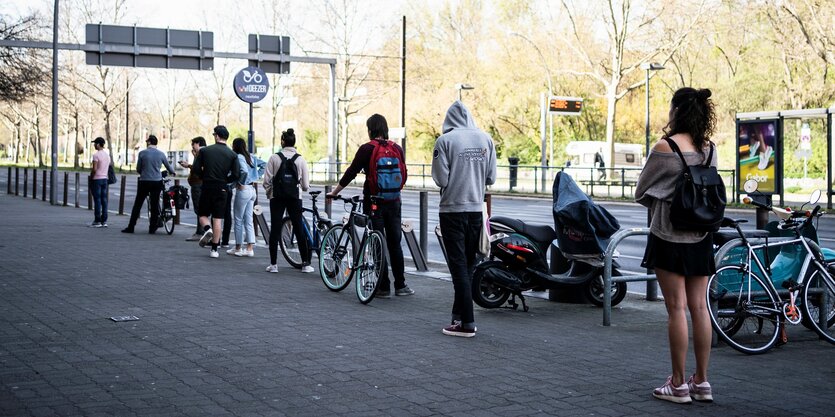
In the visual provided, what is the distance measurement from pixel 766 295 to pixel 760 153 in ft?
71.6

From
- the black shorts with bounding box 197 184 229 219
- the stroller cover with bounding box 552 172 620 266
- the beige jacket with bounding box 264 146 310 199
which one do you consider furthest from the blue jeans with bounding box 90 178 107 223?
the stroller cover with bounding box 552 172 620 266

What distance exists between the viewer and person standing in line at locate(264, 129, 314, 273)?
479 inches

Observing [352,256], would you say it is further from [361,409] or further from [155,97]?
[155,97]

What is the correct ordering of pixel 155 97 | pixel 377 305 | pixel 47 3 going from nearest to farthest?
1. pixel 377 305
2. pixel 47 3
3. pixel 155 97

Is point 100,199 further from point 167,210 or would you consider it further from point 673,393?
point 673,393

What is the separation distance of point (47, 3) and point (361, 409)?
6051cm

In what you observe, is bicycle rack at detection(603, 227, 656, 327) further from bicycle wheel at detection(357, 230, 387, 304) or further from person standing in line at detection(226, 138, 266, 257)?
person standing in line at detection(226, 138, 266, 257)

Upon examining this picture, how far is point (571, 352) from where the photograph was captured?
285 inches

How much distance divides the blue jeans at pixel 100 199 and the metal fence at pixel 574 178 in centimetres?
1243

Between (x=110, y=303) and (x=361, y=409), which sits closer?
(x=361, y=409)

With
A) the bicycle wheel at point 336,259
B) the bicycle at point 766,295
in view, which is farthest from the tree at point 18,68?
the bicycle at point 766,295

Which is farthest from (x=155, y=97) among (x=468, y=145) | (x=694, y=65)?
(x=468, y=145)

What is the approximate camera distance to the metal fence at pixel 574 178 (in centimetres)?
3522

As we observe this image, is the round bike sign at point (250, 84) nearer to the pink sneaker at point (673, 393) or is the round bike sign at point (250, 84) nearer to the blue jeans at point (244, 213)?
the blue jeans at point (244, 213)
